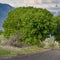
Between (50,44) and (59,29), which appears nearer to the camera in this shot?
(50,44)

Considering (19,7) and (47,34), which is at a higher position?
(19,7)

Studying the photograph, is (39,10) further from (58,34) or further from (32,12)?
(58,34)

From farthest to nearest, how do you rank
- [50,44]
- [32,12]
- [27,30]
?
1. [32,12]
2. [27,30]
3. [50,44]

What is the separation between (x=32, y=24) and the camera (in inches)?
2216

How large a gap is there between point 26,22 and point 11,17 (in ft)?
21.2

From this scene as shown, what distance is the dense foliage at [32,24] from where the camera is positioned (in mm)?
54844

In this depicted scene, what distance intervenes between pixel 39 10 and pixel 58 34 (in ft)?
28.6

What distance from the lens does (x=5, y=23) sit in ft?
211

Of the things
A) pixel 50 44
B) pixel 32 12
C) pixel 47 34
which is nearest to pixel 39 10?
pixel 32 12

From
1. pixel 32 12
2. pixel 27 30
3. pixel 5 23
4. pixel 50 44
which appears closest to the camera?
pixel 50 44

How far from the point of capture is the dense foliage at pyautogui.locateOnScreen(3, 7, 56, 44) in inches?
2159

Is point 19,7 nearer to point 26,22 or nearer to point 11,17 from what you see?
point 11,17

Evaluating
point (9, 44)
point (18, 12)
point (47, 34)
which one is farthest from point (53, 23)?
point (9, 44)

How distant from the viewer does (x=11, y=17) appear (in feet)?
205
